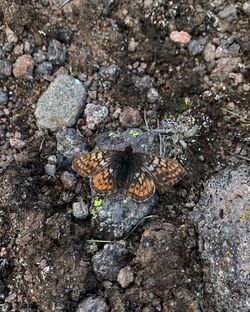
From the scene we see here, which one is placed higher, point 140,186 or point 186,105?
point 186,105

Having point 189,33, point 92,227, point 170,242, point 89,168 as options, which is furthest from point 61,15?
point 170,242

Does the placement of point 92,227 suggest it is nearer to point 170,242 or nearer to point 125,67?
point 170,242

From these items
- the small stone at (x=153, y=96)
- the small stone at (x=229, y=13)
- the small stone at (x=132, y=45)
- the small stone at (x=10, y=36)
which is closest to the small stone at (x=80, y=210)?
the small stone at (x=153, y=96)

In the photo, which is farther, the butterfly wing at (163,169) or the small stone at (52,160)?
the small stone at (52,160)

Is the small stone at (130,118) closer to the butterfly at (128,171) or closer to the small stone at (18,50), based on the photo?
the butterfly at (128,171)

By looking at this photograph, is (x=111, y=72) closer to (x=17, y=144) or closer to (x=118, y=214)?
(x=17, y=144)

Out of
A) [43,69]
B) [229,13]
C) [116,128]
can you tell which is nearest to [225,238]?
[116,128]
